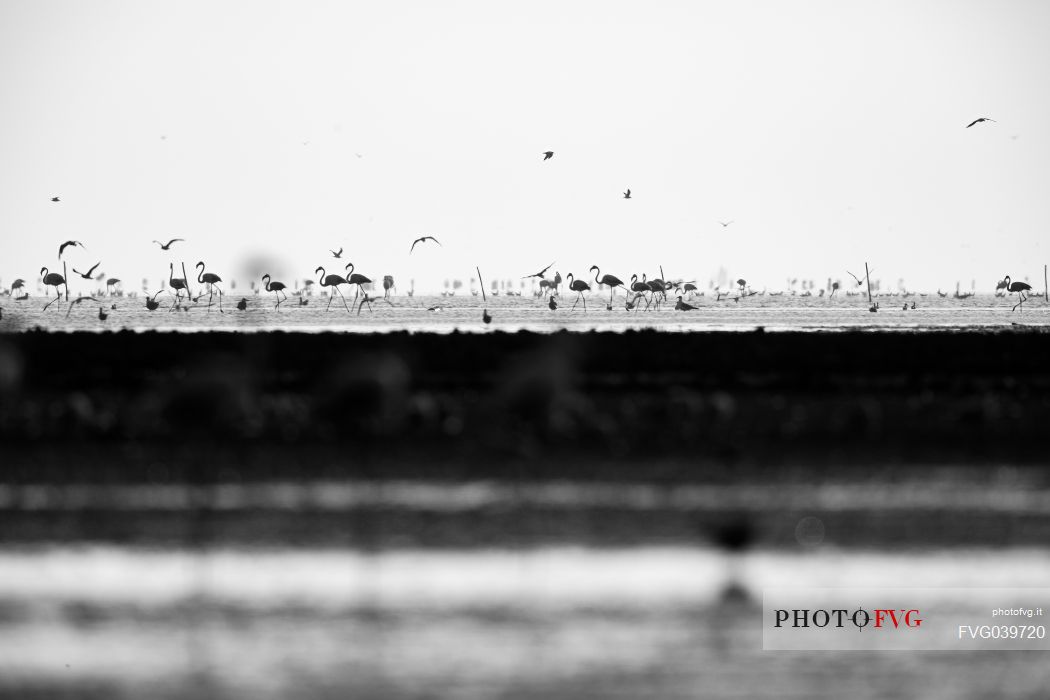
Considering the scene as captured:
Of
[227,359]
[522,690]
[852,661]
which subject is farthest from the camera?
[227,359]

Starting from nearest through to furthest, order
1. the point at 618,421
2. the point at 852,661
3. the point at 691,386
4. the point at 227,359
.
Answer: the point at 852,661, the point at 227,359, the point at 618,421, the point at 691,386

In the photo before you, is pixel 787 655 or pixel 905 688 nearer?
pixel 905 688

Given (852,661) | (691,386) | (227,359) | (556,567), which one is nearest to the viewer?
(852,661)

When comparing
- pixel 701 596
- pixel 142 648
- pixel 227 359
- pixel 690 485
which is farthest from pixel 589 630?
pixel 227 359

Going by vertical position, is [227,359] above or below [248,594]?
above

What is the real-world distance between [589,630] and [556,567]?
1.79 m

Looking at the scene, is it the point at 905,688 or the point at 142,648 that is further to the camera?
the point at 142,648

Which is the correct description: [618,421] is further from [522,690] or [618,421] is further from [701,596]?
[522,690]

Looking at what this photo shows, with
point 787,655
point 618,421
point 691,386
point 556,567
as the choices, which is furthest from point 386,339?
point 787,655

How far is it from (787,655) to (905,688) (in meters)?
0.86

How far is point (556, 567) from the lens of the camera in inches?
449

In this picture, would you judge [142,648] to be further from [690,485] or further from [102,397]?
[102,397]

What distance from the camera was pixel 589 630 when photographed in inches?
379

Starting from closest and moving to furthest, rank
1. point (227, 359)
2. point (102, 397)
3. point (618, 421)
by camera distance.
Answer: point (227, 359) → point (618, 421) → point (102, 397)
